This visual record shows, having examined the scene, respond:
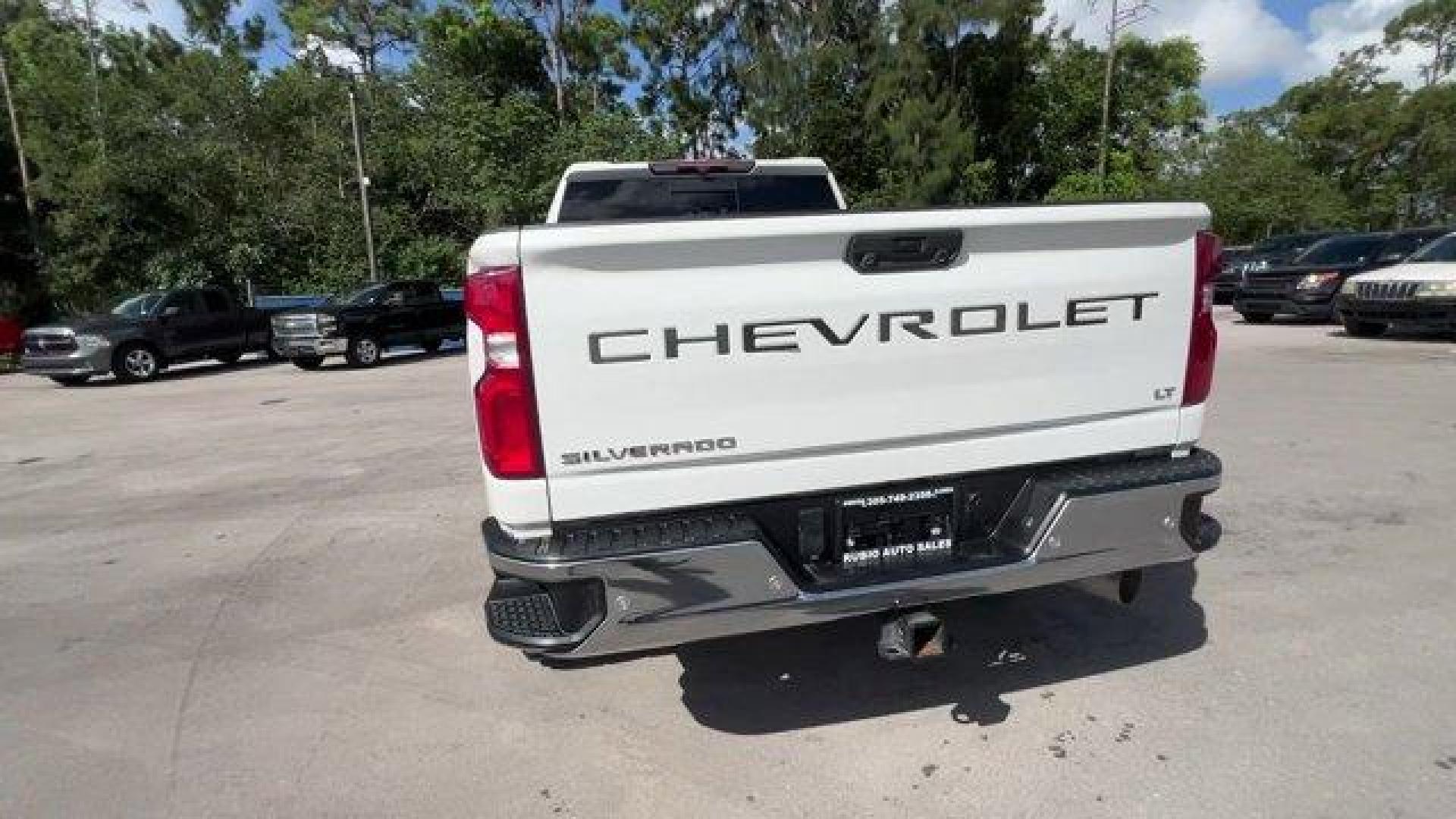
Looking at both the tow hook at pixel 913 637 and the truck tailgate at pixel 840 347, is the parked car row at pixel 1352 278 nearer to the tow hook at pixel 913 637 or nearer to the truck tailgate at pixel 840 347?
the truck tailgate at pixel 840 347

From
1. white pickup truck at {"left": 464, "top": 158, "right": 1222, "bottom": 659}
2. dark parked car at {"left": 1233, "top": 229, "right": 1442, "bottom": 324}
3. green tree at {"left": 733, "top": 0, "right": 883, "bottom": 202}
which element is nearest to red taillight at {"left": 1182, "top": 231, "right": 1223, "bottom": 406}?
white pickup truck at {"left": 464, "top": 158, "right": 1222, "bottom": 659}

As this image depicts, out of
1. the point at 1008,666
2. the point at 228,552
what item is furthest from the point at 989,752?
the point at 228,552

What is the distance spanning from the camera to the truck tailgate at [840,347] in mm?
2498

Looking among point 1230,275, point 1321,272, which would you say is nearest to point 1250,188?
point 1230,275

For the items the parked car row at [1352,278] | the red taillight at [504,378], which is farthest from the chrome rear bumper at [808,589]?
the parked car row at [1352,278]

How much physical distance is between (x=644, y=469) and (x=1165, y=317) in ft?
6.40

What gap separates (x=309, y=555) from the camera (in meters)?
5.37

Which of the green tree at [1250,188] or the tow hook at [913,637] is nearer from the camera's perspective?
the tow hook at [913,637]

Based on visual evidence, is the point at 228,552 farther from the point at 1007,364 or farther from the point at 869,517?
the point at 1007,364

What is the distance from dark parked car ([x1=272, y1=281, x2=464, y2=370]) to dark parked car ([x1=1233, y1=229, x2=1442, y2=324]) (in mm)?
16781

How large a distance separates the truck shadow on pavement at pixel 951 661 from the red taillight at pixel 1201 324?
3.89 ft

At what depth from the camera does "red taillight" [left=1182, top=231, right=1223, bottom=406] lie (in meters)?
3.05

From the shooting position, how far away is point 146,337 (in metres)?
16.2

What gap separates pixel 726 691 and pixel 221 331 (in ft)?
58.8
